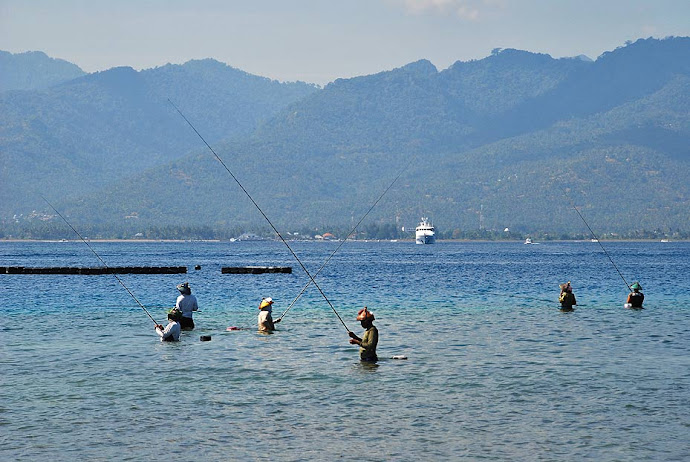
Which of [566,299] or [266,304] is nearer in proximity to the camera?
[266,304]

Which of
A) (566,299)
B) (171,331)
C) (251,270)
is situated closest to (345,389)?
(171,331)

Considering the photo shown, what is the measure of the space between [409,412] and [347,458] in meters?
4.51

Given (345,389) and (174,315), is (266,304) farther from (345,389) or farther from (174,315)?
(345,389)

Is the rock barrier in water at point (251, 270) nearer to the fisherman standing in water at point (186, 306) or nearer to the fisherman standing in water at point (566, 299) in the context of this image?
the fisherman standing in water at point (566, 299)

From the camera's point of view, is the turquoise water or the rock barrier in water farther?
the rock barrier in water

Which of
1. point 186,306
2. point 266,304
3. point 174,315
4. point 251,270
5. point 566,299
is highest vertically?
point 266,304

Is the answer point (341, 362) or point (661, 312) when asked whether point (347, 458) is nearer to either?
point (341, 362)

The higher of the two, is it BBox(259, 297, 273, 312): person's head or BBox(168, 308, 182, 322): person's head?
BBox(259, 297, 273, 312): person's head

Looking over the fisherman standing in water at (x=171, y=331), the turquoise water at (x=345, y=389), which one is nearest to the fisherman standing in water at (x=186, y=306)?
the turquoise water at (x=345, y=389)

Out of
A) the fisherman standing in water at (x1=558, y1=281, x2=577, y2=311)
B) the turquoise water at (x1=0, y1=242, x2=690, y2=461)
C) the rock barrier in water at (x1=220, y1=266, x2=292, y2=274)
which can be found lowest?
the turquoise water at (x1=0, y1=242, x2=690, y2=461)

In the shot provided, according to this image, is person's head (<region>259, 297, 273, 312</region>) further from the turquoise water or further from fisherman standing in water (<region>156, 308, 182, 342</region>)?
fisherman standing in water (<region>156, 308, 182, 342</region>)

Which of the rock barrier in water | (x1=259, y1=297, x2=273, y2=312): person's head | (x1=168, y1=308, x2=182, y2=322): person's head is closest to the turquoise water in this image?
(x1=168, y1=308, x2=182, y2=322): person's head

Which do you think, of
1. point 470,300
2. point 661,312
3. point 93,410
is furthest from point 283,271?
point 93,410

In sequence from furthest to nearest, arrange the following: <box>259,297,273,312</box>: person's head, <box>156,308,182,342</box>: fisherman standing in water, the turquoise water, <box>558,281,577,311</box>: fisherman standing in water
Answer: <box>558,281,577,311</box>: fisherman standing in water
<box>259,297,273,312</box>: person's head
<box>156,308,182,342</box>: fisherman standing in water
the turquoise water
